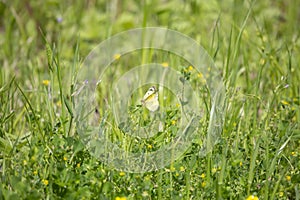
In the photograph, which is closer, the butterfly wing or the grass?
the grass

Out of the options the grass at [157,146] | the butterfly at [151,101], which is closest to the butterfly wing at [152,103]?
the butterfly at [151,101]

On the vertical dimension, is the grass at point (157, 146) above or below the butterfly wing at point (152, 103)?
below

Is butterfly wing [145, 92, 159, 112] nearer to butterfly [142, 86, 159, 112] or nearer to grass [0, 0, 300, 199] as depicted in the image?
butterfly [142, 86, 159, 112]

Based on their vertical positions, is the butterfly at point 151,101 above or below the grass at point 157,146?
above

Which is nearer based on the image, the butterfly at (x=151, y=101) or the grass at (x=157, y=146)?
the grass at (x=157, y=146)

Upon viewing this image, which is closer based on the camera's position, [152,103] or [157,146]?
[157,146]

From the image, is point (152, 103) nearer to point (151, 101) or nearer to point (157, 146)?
point (151, 101)

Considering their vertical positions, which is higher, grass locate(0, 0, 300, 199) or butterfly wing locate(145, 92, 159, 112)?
butterfly wing locate(145, 92, 159, 112)

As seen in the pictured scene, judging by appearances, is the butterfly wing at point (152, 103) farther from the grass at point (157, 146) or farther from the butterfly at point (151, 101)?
the grass at point (157, 146)

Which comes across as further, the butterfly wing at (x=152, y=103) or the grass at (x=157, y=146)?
the butterfly wing at (x=152, y=103)

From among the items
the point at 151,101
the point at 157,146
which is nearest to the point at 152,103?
the point at 151,101

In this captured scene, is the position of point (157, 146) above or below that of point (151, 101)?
below

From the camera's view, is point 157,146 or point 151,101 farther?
point 151,101

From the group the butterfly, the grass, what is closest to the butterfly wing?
A: the butterfly
